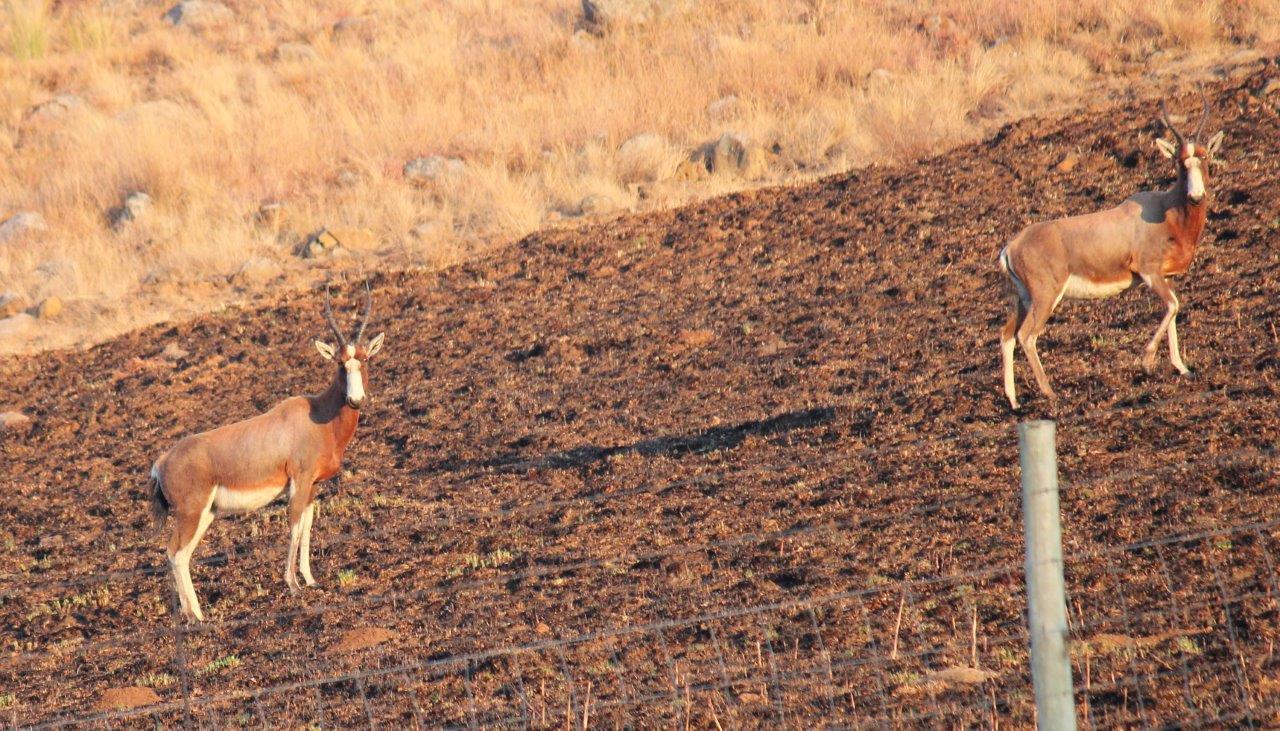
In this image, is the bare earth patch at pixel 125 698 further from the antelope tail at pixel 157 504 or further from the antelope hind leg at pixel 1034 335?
the antelope hind leg at pixel 1034 335

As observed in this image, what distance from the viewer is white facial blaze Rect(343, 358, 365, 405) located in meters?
10.8

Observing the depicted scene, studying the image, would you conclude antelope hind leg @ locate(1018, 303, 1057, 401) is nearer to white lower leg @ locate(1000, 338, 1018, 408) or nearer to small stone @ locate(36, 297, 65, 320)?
white lower leg @ locate(1000, 338, 1018, 408)

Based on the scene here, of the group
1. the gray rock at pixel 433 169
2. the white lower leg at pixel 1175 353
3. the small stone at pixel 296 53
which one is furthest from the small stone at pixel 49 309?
the white lower leg at pixel 1175 353

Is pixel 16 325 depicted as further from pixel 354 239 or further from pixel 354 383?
pixel 354 383

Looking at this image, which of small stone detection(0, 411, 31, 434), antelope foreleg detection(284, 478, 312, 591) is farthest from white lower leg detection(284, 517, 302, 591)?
small stone detection(0, 411, 31, 434)

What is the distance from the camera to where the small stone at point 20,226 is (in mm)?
23812

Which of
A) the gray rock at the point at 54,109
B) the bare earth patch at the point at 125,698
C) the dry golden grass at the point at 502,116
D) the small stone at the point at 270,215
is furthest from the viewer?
the gray rock at the point at 54,109

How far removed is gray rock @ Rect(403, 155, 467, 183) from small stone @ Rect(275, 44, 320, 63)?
943cm

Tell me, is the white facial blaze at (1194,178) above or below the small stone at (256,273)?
below

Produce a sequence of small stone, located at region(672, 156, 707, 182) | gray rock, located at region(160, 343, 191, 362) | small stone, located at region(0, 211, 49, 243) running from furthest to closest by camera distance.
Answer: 1. small stone, located at region(0, 211, 49, 243)
2. small stone, located at region(672, 156, 707, 182)
3. gray rock, located at region(160, 343, 191, 362)

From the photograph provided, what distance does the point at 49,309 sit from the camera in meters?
20.8

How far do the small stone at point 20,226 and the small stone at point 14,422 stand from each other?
7.66 m

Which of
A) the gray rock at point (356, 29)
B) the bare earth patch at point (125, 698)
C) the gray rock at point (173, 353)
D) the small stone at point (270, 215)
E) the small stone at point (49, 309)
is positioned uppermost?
the gray rock at point (356, 29)

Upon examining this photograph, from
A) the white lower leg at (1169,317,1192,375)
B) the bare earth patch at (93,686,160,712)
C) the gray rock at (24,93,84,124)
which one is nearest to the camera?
the bare earth patch at (93,686,160,712)
